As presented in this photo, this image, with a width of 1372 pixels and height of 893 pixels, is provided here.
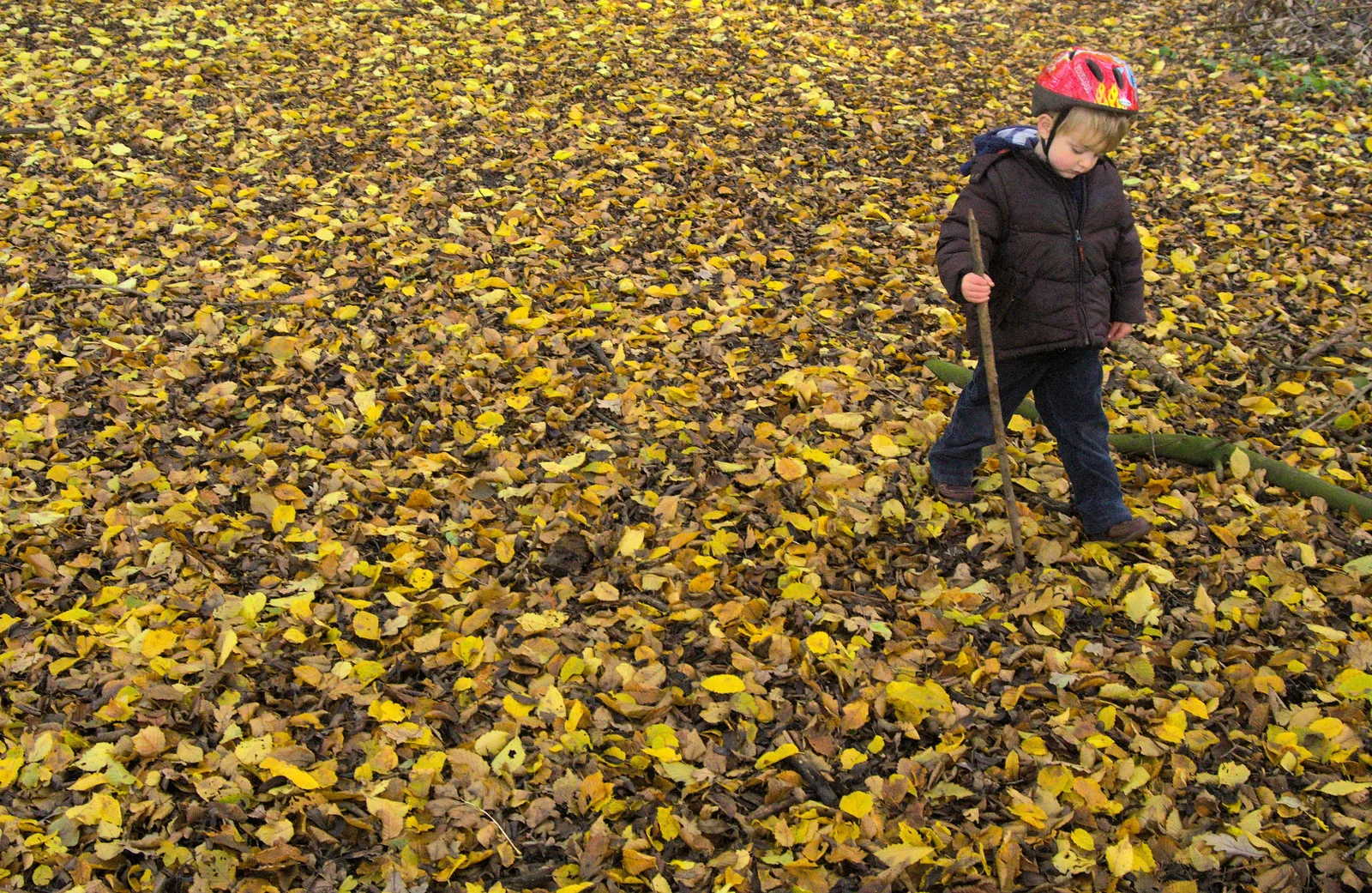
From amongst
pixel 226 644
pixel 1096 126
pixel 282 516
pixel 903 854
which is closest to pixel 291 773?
pixel 226 644

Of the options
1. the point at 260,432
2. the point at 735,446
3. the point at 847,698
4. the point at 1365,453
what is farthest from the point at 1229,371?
the point at 260,432

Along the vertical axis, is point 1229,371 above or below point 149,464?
above

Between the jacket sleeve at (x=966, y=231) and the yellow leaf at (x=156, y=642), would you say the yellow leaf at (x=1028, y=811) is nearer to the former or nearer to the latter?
the jacket sleeve at (x=966, y=231)

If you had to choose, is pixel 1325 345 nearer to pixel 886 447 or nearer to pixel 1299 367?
pixel 1299 367

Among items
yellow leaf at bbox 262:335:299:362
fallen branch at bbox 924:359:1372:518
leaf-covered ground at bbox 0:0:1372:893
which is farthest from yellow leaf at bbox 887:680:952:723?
yellow leaf at bbox 262:335:299:362

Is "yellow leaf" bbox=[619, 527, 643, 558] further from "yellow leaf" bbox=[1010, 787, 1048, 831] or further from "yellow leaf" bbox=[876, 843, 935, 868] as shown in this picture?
"yellow leaf" bbox=[1010, 787, 1048, 831]

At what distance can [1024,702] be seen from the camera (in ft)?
9.57

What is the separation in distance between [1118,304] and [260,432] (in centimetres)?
327

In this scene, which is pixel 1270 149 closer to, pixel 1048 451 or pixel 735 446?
pixel 1048 451

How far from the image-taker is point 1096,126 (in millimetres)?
2873

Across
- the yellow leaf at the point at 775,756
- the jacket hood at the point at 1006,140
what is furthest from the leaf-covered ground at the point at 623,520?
the jacket hood at the point at 1006,140

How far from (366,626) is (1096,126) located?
8.86 feet

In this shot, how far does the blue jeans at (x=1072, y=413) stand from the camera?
10.8 feet

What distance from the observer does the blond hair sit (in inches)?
112
